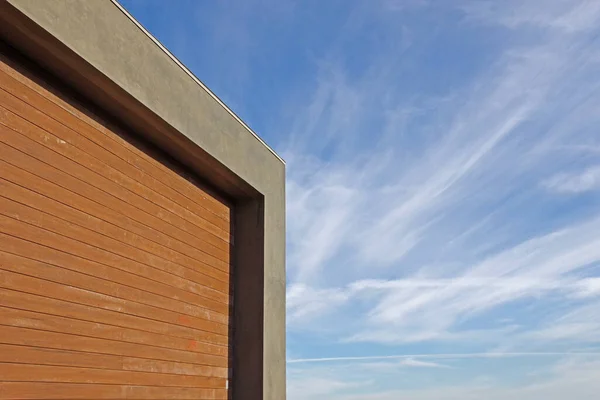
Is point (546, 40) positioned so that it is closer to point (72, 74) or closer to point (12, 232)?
point (72, 74)

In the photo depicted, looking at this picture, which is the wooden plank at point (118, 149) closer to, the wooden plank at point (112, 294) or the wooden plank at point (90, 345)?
the wooden plank at point (112, 294)

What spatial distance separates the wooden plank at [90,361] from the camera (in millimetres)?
4367

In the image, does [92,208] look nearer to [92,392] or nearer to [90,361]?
[90,361]

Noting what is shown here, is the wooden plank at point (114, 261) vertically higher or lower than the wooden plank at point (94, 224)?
lower

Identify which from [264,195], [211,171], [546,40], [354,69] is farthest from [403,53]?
[211,171]

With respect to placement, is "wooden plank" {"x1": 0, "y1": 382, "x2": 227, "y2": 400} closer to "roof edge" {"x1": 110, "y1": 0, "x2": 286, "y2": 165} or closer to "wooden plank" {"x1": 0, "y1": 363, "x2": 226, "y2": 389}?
"wooden plank" {"x1": 0, "y1": 363, "x2": 226, "y2": 389}

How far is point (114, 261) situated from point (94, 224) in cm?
37

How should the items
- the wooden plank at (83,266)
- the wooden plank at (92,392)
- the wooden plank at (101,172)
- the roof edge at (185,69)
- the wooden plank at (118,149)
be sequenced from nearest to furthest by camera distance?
the wooden plank at (92,392)
the wooden plank at (83,266)
the wooden plank at (101,172)
the wooden plank at (118,149)
the roof edge at (185,69)

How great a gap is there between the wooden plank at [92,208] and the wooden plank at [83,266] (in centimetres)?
38

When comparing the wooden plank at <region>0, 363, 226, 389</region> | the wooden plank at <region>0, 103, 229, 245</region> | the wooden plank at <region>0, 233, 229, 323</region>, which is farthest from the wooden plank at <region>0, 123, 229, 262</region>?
the wooden plank at <region>0, 363, 226, 389</region>

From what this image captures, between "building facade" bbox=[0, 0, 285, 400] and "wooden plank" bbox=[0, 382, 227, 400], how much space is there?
13 mm

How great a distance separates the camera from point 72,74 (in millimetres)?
5125

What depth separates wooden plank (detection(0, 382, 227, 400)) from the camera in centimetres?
435

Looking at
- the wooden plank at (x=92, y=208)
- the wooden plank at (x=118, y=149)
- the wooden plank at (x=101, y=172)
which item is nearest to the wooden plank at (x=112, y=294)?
the wooden plank at (x=92, y=208)
